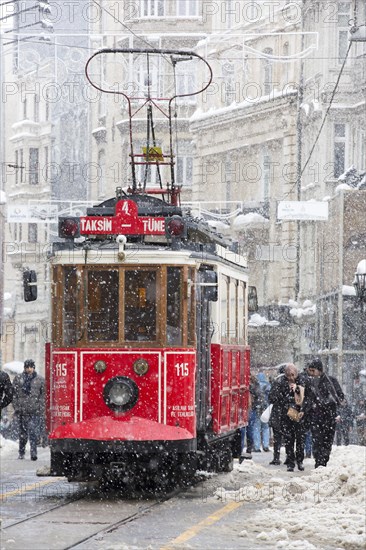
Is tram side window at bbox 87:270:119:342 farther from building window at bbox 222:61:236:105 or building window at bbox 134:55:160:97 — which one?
building window at bbox 134:55:160:97

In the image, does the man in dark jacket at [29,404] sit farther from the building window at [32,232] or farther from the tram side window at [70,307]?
the building window at [32,232]

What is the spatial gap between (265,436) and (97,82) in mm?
34221

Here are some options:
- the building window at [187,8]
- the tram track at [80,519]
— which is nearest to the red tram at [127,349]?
the tram track at [80,519]

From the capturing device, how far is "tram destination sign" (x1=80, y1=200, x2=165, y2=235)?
17.8 m

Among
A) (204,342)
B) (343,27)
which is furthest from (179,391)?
(343,27)

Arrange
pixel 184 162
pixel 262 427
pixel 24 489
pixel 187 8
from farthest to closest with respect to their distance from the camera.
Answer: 1. pixel 184 162
2. pixel 187 8
3. pixel 262 427
4. pixel 24 489

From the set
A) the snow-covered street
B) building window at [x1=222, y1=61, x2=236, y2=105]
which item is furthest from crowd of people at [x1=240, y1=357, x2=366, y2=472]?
building window at [x1=222, y1=61, x2=236, y2=105]

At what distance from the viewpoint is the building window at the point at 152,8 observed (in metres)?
59.0

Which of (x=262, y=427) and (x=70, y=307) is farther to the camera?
(x=262, y=427)

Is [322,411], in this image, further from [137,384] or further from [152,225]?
[152,225]

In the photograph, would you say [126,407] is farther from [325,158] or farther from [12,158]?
[12,158]

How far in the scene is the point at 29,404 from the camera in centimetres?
2542

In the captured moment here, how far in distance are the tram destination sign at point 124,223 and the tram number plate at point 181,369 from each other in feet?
4.78

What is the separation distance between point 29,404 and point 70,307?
8024 mm
